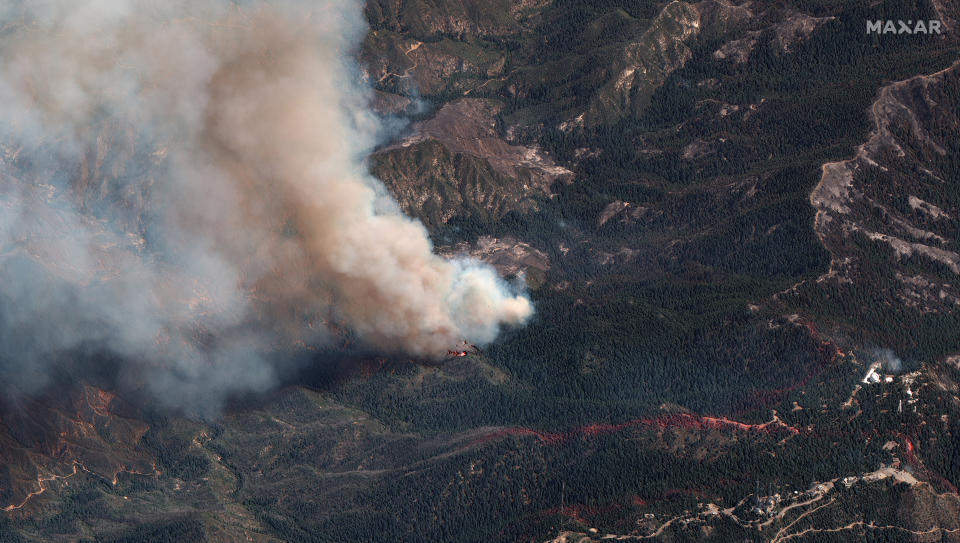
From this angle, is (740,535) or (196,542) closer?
(740,535)

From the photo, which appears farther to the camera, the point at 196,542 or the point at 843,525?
the point at 196,542

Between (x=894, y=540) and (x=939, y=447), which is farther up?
(x=939, y=447)

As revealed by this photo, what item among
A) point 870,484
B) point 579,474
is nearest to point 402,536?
point 579,474

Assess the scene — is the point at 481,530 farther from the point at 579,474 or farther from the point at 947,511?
the point at 947,511

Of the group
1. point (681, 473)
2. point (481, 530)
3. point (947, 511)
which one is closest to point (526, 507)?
point (481, 530)

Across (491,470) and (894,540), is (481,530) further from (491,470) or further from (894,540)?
(894,540)

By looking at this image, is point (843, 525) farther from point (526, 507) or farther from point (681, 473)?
point (526, 507)

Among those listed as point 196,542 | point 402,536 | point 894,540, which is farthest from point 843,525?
point 196,542
